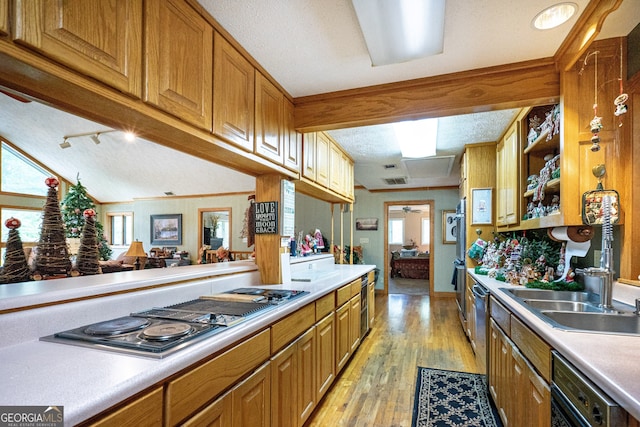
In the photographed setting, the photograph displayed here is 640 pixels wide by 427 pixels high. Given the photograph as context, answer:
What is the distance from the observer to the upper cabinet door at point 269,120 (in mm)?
1921

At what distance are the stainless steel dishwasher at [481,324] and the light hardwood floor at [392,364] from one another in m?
0.30

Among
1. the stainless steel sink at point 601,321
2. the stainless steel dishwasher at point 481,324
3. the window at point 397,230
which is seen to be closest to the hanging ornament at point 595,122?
the stainless steel sink at point 601,321

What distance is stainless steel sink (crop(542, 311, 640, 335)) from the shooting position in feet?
4.73

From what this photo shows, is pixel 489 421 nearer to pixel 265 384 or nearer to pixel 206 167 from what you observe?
pixel 265 384

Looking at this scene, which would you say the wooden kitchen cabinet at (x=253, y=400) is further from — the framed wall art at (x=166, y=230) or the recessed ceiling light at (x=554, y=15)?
the framed wall art at (x=166, y=230)

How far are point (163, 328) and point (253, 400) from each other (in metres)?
0.51

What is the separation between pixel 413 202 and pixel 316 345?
17.0 feet

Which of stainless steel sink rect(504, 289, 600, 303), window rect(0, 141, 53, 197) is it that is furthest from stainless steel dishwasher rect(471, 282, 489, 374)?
window rect(0, 141, 53, 197)

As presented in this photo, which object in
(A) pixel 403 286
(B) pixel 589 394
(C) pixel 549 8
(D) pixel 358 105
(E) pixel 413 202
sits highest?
(C) pixel 549 8

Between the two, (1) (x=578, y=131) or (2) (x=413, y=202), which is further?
(2) (x=413, y=202)

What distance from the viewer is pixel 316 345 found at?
212 cm

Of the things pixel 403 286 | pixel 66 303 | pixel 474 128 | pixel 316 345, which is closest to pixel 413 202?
pixel 403 286

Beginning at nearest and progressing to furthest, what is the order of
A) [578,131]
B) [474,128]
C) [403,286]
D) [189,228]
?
[578,131]
[474,128]
[403,286]
[189,228]

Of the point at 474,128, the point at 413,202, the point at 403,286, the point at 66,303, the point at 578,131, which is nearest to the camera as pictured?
the point at 66,303
